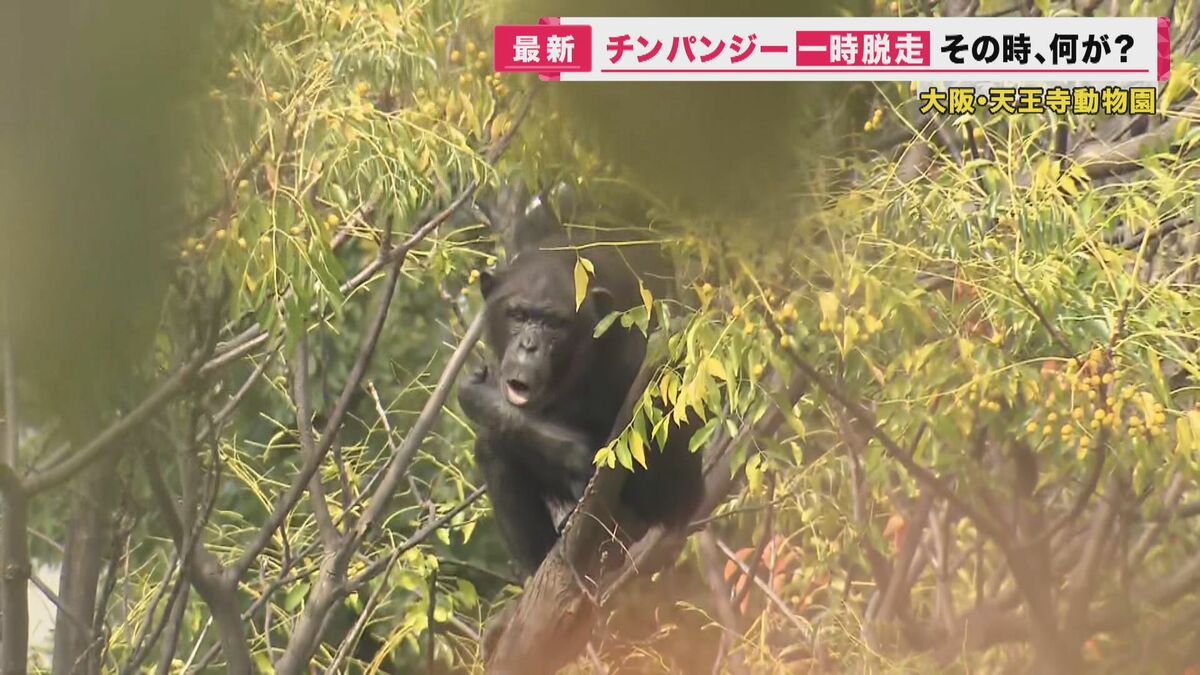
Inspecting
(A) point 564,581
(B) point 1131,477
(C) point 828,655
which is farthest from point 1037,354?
(A) point 564,581

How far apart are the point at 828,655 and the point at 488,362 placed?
1.82 ft

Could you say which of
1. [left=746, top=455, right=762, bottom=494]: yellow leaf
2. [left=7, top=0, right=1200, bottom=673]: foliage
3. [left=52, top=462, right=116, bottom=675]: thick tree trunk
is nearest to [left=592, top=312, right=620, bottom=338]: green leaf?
[left=7, top=0, right=1200, bottom=673]: foliage

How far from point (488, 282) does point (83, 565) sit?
0.58 m

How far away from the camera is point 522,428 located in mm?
1524

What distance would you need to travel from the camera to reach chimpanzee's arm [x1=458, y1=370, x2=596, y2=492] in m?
1.52

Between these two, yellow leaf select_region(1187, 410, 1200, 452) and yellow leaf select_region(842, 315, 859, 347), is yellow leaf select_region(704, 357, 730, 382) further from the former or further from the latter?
yellow leaf select_region(1187, 410, 1200, 452)

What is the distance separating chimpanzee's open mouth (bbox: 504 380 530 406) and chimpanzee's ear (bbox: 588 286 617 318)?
14cm

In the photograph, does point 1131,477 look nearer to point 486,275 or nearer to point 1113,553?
point 1113,553

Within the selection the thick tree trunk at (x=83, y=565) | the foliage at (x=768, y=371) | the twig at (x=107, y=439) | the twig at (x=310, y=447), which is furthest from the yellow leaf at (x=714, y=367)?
the thick tree trunk at (x=83, y=565)

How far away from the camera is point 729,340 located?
4.44ft

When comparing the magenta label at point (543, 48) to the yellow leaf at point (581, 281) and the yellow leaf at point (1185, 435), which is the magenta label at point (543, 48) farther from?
the yellow leaf at point (1185, 435)

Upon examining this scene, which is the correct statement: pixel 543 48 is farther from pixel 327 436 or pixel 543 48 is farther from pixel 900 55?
pixel 327 436

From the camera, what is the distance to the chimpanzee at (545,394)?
1.49 metres

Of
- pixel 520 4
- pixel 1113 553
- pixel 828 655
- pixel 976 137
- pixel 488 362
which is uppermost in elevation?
pixel 520 4
